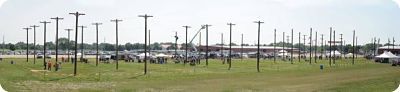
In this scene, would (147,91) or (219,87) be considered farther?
(219,87)

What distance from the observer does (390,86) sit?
36.9 meters

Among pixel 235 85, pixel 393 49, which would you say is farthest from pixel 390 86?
pixel 393 49

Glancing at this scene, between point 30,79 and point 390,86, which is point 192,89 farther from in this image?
point 30,79

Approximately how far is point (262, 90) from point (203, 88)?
153 inches

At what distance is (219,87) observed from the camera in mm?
40062

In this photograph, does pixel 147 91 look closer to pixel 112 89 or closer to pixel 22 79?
pixel 112 89

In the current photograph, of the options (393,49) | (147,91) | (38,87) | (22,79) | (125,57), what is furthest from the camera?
(393,49)

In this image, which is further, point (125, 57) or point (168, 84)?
point (125, 57)

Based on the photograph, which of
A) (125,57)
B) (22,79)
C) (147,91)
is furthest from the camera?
(125,57)

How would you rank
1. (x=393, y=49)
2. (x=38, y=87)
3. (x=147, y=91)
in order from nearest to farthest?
(x=147, y=91) → (x=38, y=87) → (x=393, y=49)

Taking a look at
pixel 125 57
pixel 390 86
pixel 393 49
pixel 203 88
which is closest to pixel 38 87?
pixel 203 88

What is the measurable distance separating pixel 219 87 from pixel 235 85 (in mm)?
2172

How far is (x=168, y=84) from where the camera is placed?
4284 centimetres

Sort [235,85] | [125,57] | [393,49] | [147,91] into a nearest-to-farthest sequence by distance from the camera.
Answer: [147,91] → [235,85] → [125,57] → [393,49]
